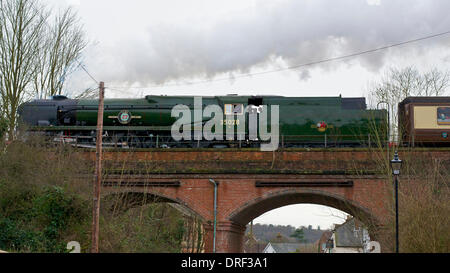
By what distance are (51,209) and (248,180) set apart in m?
9.25

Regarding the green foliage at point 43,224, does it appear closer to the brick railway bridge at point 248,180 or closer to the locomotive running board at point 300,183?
the brick railway bridge at point 248,180

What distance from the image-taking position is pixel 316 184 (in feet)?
80.7

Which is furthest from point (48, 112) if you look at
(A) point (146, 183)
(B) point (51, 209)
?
(B) point (51, 209)

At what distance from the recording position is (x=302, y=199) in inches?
1060

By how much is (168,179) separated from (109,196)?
10.4 ft

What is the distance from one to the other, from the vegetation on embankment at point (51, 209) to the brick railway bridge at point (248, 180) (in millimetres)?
1897

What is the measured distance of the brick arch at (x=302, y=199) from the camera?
954 inches

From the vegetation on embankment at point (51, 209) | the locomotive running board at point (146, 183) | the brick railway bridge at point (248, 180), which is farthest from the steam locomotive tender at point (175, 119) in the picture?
the vegetation on embankment at point (51, 209)

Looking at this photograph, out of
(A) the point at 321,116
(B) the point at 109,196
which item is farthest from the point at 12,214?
(A) the point at 321,116

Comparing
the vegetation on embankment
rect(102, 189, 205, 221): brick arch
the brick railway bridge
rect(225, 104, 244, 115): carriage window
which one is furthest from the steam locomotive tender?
the vegetation on embankment

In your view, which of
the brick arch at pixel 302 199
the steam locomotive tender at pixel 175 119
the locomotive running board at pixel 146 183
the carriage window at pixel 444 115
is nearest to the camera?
the brick arch at pixel 302 199

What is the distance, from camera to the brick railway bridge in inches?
959

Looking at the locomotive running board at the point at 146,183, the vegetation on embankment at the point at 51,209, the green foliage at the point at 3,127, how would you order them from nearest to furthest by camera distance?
the vegetation on embankment at the point at 51,209
the locomotive running board at the point at 146,183
the green foliage at the point at 3,127
